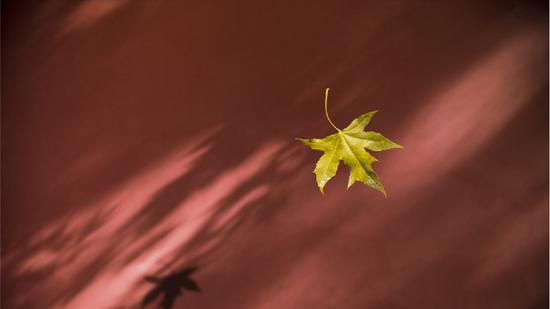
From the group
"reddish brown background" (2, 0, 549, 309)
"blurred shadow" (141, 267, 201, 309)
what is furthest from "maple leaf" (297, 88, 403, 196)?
"blurred shadow" (141, 267, 201, 309)

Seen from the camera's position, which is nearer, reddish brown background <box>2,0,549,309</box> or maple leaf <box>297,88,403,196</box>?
maple leaf <box>297,88,403,196</box>

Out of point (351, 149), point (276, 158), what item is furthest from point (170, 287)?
point (351, 149)

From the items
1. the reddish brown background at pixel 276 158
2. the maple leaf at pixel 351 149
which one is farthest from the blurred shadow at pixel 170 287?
the maple leaf at pixel 351 149

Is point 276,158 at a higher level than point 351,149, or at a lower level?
higher

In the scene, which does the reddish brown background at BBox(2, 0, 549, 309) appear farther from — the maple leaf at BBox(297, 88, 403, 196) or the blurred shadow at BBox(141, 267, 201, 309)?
the maple leaf at BBox(297, 88, 403, 196)

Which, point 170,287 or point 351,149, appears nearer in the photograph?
point 351,149

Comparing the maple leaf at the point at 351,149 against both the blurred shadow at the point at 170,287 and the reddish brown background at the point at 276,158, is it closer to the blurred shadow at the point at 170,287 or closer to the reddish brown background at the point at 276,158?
the reddish brown background at the point at 276,158

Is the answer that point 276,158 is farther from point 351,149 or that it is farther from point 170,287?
point 170,287

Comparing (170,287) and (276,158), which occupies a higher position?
(276,158)

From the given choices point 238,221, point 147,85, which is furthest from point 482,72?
point 147,85

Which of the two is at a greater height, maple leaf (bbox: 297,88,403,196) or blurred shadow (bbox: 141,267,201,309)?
blurred shadow (bbox: 141,267,201,309)
